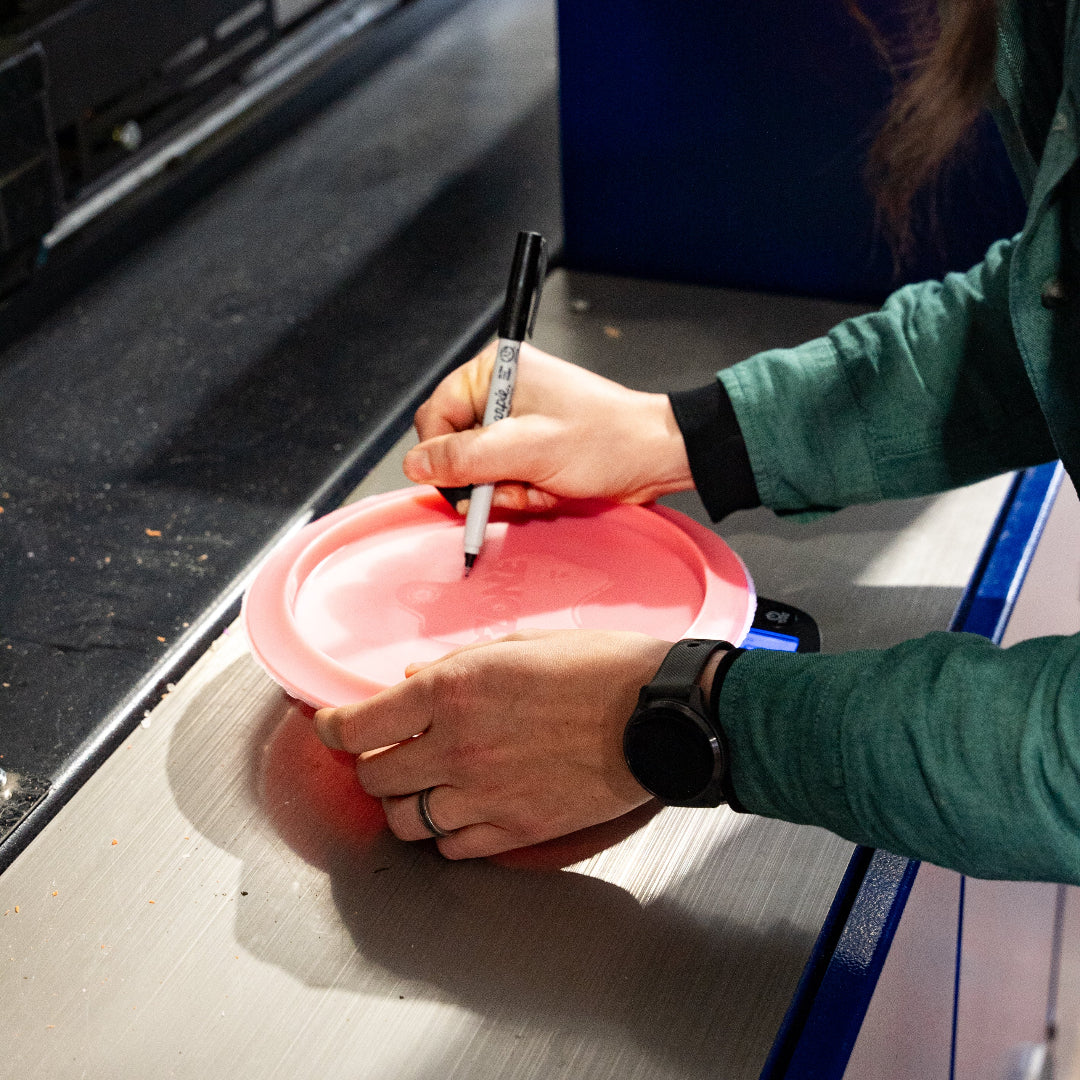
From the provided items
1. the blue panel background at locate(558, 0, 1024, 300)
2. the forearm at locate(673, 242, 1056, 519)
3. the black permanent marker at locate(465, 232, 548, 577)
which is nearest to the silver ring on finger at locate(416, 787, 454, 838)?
the black permanent marker at locate(465, 232, 548, 577)

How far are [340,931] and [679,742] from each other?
0.21 metres

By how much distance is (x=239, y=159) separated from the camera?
154cm

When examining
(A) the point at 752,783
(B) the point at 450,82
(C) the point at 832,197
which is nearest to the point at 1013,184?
(C) the point at 832,197

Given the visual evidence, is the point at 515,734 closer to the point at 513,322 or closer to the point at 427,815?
the point at 427,815

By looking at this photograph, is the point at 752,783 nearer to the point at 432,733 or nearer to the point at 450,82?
the point at 432,733

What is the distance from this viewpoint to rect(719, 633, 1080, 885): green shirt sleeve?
576 mm

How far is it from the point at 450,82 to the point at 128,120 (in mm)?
524

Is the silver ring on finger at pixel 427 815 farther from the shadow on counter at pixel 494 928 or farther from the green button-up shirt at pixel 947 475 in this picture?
the green button-up shirt at pixel 947 475

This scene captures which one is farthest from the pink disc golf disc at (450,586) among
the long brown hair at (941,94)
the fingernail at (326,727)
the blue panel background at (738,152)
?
the blue panel background at (738,152)

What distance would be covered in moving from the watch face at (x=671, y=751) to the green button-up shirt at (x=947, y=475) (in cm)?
2

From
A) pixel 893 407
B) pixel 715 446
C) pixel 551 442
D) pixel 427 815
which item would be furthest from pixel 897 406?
pixel 427 815

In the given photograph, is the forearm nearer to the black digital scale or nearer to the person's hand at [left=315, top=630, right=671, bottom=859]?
the black digital scale

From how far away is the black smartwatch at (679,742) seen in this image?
25.4 inches

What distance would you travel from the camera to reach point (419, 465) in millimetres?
883
